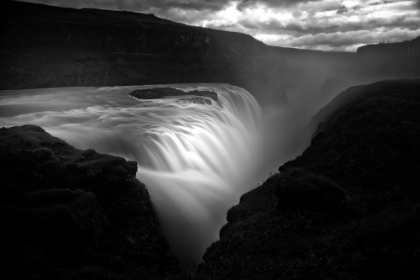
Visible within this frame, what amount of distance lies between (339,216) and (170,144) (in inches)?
465

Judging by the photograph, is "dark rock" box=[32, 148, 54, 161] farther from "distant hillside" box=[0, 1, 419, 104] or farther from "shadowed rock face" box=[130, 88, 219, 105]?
"distant hillside" box=[0, 1, 419, 104]

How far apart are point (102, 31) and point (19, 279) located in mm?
47959

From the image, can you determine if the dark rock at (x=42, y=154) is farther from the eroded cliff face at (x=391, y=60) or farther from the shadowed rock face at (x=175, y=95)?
the eroded cliff face at (x=391, y=60)

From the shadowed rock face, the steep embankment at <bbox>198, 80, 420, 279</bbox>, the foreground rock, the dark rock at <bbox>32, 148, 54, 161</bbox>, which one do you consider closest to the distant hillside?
the shadowed rock face

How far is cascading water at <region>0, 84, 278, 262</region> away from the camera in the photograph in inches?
552

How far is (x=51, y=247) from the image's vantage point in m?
8.39

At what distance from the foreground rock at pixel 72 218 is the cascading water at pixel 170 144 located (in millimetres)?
2260

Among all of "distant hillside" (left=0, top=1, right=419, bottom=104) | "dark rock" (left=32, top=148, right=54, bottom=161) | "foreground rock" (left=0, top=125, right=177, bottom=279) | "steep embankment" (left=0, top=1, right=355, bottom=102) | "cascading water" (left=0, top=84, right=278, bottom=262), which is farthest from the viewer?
"distant hillside" (left=0, top=1, right=419, bottom=104)

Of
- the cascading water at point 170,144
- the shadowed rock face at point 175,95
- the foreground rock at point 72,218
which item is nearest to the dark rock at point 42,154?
the foreground rock at point 72,218

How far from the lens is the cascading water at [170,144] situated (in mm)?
14027

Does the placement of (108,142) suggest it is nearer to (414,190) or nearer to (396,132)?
(414,190)

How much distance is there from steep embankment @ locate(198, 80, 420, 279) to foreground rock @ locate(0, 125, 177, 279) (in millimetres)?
2479

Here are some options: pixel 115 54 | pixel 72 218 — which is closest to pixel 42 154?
pixel 72 218

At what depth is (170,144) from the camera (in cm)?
1966
